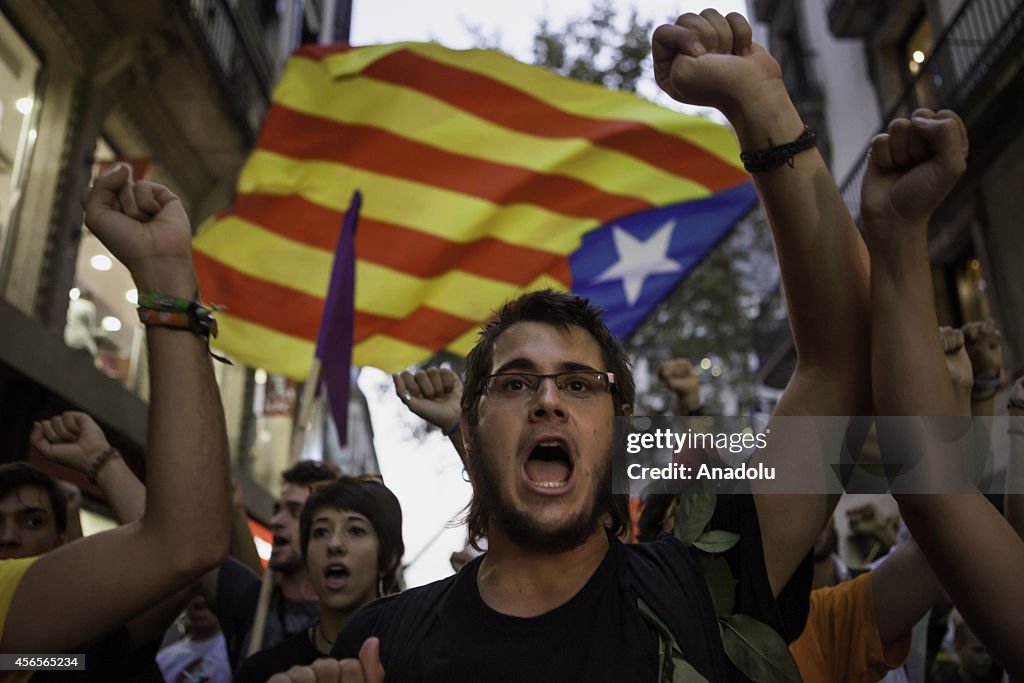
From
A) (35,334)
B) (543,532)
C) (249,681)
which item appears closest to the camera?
(543,532)

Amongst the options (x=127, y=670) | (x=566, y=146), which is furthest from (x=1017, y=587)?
(x=566, y=146)

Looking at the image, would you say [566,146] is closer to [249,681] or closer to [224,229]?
[224,229]

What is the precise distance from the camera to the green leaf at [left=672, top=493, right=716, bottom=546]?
5.70ft

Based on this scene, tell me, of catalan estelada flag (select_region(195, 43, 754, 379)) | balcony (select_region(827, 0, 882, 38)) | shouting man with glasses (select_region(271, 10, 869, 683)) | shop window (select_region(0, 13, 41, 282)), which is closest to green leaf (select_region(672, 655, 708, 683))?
shouting man with glasses (select_region(271, 10, 869, 683))

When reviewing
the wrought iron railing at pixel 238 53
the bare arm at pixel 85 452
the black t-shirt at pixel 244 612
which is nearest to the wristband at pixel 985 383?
the bare arm at pixel 85 452

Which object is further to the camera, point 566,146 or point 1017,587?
point 566,146

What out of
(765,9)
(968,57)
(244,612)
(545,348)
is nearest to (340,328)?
(244,612)

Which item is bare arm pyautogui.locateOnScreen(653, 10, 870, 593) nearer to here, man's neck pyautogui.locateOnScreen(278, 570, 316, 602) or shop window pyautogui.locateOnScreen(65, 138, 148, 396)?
man's neck pyautogui.locateOnScreen(278, 570, 316, 602)

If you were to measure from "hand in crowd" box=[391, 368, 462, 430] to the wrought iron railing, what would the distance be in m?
7.44

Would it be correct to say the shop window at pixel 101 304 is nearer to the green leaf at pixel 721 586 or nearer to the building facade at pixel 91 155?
the building facade at pixel 91 155

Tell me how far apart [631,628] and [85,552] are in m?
0.96

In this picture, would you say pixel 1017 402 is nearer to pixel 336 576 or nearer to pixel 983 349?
pixel 983 349

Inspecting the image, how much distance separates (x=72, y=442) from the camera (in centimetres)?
262

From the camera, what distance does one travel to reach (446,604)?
1.83 meters
